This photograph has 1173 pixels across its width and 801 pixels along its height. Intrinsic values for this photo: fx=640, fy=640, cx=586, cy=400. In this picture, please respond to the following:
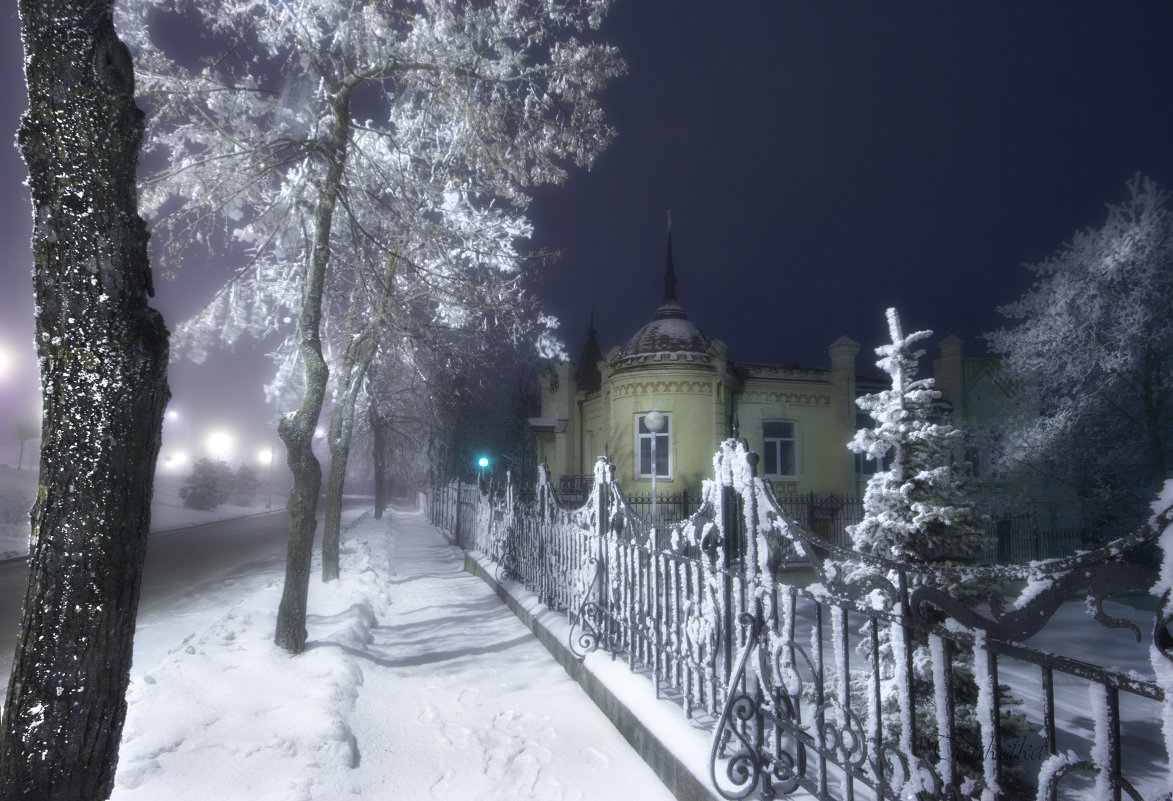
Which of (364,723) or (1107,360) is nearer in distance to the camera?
(364,723)

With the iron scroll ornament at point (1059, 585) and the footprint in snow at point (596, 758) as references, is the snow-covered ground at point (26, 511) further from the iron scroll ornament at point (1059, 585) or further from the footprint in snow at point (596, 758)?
the iron scroll ornament at point (1059, 585)

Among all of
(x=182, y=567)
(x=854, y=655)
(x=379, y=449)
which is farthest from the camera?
(x=379, y=449)

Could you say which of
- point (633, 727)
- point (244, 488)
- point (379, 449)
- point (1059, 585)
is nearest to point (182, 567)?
point (379, 449)

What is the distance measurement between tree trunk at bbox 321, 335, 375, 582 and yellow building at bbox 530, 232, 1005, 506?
10514 mm

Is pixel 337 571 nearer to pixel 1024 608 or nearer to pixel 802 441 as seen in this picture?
pixel 1024 608

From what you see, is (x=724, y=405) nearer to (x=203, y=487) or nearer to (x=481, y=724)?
(x=481, y=724)

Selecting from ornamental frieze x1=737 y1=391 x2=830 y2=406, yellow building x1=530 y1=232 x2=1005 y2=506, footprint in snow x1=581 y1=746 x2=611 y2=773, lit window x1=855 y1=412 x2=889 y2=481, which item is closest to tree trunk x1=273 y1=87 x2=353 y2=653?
footprint in snow x1=581 y1=746 x2=611 y2=773

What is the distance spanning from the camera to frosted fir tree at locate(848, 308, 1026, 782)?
14.5ft

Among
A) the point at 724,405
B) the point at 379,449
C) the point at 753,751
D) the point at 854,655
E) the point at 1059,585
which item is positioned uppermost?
the point at 724,405

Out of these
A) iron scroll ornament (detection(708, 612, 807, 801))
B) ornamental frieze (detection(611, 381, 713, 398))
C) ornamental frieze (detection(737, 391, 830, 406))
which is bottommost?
iron scroll ornament (detection(708, 612, 807, 801))

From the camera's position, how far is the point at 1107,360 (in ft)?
44.8

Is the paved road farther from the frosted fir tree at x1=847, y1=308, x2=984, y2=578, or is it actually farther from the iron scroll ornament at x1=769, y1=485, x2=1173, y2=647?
the iron scroll ornament at x1=769, y1=485, x2=1173, y2=647

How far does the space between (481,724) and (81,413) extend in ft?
11.9

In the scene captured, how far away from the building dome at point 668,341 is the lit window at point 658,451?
2.04m
